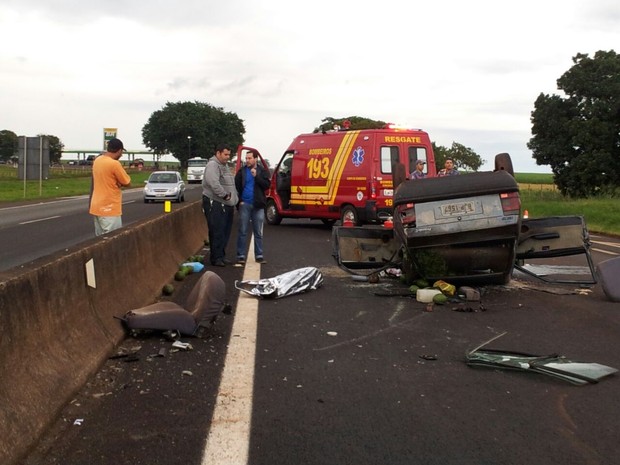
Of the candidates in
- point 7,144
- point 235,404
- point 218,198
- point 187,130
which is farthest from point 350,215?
point 7,144

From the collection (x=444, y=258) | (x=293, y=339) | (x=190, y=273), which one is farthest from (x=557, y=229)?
(x=190, y=273)

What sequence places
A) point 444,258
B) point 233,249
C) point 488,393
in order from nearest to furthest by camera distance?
point 488,393 < point 444,258 < point 233,249

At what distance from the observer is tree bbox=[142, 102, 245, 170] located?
121188 millimetres

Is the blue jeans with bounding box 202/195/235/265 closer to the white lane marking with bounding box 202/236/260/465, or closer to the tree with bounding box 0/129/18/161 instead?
the white lane marking with bounding box 202/236/260/465

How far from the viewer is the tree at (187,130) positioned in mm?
→ 121188

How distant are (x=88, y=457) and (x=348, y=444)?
54.1 inches

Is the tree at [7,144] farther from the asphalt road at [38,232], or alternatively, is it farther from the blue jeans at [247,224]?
the blue jeans at [247,224]

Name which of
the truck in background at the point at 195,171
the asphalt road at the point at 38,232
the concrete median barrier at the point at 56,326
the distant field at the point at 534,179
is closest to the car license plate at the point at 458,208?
the concrete median barrier at the point at 56,326

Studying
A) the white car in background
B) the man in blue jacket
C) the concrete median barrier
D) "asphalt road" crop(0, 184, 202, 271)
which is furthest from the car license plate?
the white car in background

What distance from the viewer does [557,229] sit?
892 cm

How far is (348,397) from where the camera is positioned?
4465mm

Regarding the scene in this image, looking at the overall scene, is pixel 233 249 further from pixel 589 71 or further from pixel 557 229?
pixel 589 71

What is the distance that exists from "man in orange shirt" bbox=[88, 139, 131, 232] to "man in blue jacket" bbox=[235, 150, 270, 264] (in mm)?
3039

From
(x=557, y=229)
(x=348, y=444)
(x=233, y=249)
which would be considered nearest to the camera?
(x=348, y=444)
